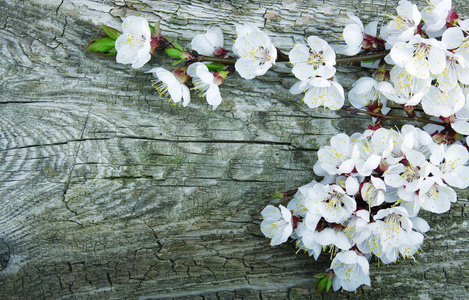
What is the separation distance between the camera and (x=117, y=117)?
205 cm

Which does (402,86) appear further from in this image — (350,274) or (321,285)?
(321,285)

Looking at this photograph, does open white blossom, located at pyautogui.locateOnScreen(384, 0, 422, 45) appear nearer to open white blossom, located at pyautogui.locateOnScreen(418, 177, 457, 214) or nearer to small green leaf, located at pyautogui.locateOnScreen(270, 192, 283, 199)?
open white blossom, located at pyautogui.locateOnScreen(418, 177, 457, 214)

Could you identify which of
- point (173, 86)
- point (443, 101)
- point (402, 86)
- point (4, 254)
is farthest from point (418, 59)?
point (4, 254)

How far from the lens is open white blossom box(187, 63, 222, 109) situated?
184cm

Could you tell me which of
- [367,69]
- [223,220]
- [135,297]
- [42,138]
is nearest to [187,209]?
[223,220]

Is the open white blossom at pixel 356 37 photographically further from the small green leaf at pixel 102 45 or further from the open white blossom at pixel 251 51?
the small green leaf at pixel 102 45

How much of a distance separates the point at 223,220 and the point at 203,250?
0.71 feet

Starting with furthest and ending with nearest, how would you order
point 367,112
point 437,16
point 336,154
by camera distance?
1. point 367,112
2. point 336,154
3. point 437,16

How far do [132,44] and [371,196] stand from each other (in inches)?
58.0

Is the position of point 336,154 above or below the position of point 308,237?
above

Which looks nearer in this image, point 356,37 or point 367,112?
point 356,37

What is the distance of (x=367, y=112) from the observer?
78.2 inches

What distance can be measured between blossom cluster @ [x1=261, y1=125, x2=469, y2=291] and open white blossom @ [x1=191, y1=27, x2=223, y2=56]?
2.64 feet

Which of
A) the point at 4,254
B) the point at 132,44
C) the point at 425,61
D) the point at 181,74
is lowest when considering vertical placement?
the point at 4,254
